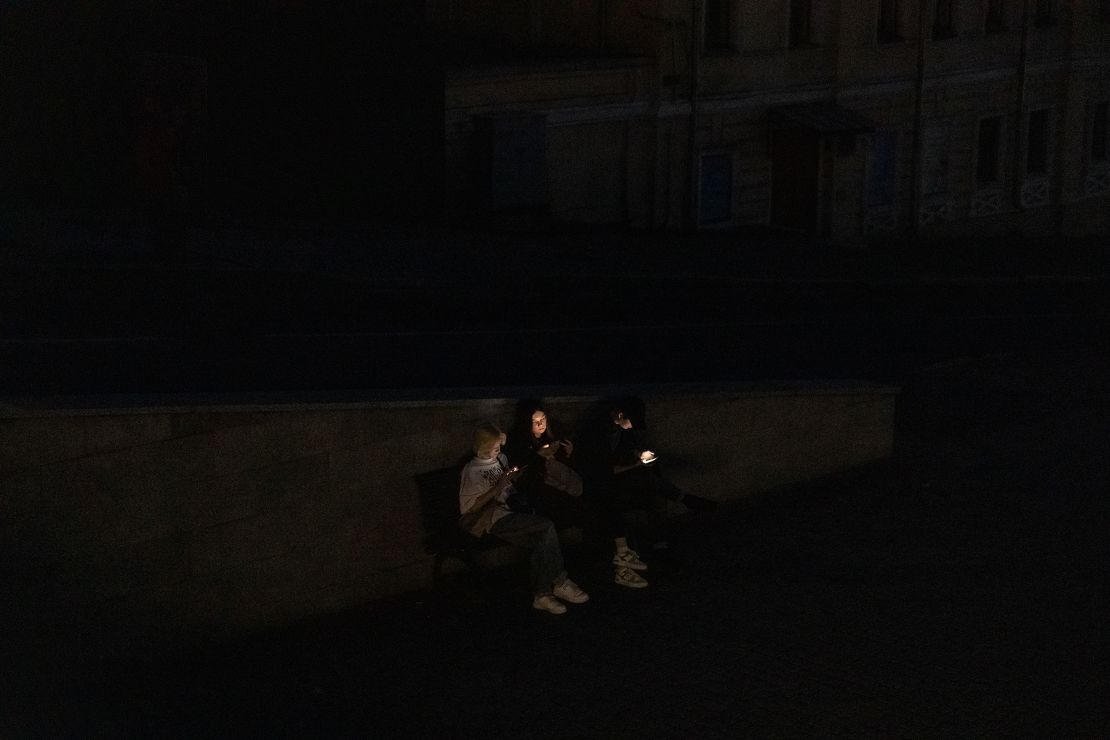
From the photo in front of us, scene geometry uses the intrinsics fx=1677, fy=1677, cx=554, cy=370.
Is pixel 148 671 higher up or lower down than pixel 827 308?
lower down

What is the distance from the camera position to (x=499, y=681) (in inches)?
367

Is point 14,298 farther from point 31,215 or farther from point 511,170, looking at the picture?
point 511,170

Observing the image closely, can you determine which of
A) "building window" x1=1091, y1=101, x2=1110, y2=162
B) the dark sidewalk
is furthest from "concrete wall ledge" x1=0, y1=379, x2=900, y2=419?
"building window" x1=1091, y1=101, x2=1110, y2=162

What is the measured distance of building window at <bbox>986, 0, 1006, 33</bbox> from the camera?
35688 millimetres

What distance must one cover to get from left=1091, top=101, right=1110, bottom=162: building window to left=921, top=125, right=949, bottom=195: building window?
5953 mm

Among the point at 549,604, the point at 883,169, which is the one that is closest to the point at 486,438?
the point at 549,604

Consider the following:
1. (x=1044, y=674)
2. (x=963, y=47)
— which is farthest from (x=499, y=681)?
(x=963, y=47)

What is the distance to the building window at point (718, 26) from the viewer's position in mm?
29875

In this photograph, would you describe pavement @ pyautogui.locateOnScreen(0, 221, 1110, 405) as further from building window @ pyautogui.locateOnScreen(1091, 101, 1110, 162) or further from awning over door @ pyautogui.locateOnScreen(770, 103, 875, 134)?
building window @ pyautogui.locateOnScreen(1091, 101, 1110, 162)

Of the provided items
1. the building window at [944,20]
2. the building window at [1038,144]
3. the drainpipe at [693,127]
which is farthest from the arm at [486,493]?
the building window at [1038,144]

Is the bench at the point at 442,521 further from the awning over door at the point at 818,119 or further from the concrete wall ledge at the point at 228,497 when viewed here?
the awning over door at the point at 818,119

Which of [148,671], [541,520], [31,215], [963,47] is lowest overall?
[148,671]

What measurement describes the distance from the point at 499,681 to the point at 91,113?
19775 millimetres

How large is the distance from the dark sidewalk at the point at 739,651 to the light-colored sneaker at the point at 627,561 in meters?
0.13
